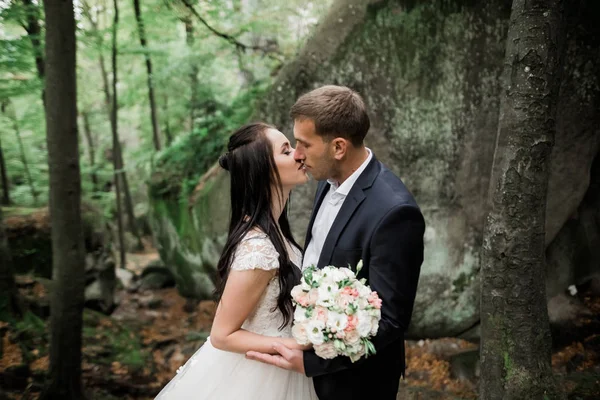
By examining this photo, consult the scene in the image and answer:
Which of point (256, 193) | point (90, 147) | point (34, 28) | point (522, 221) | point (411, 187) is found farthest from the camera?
point (90, 147)

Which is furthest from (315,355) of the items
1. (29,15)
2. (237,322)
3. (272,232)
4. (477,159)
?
(29,15)

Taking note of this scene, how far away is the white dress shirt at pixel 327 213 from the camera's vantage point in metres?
2.52

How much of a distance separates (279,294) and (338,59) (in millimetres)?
4226

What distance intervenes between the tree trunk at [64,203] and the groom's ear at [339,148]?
3.14 metres

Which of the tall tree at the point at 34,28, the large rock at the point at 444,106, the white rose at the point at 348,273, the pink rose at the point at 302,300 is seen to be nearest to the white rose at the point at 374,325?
the white rose at the point at 348,273

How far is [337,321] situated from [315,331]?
0.38 feet

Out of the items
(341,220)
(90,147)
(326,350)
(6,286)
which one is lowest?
(6,286)

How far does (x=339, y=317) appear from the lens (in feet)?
6.53

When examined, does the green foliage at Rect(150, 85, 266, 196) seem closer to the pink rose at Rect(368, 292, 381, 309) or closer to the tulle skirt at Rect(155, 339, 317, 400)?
the tulle skirt at Rect(155, 339, 317, 400)

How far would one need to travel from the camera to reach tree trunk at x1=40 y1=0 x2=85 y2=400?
14.1ft

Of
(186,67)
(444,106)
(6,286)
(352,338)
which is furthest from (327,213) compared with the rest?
(186,67)

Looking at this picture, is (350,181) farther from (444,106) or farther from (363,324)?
(444,106)

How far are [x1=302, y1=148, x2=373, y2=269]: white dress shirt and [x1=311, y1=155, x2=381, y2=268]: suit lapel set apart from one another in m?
0.07

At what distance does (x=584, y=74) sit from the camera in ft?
18.2
